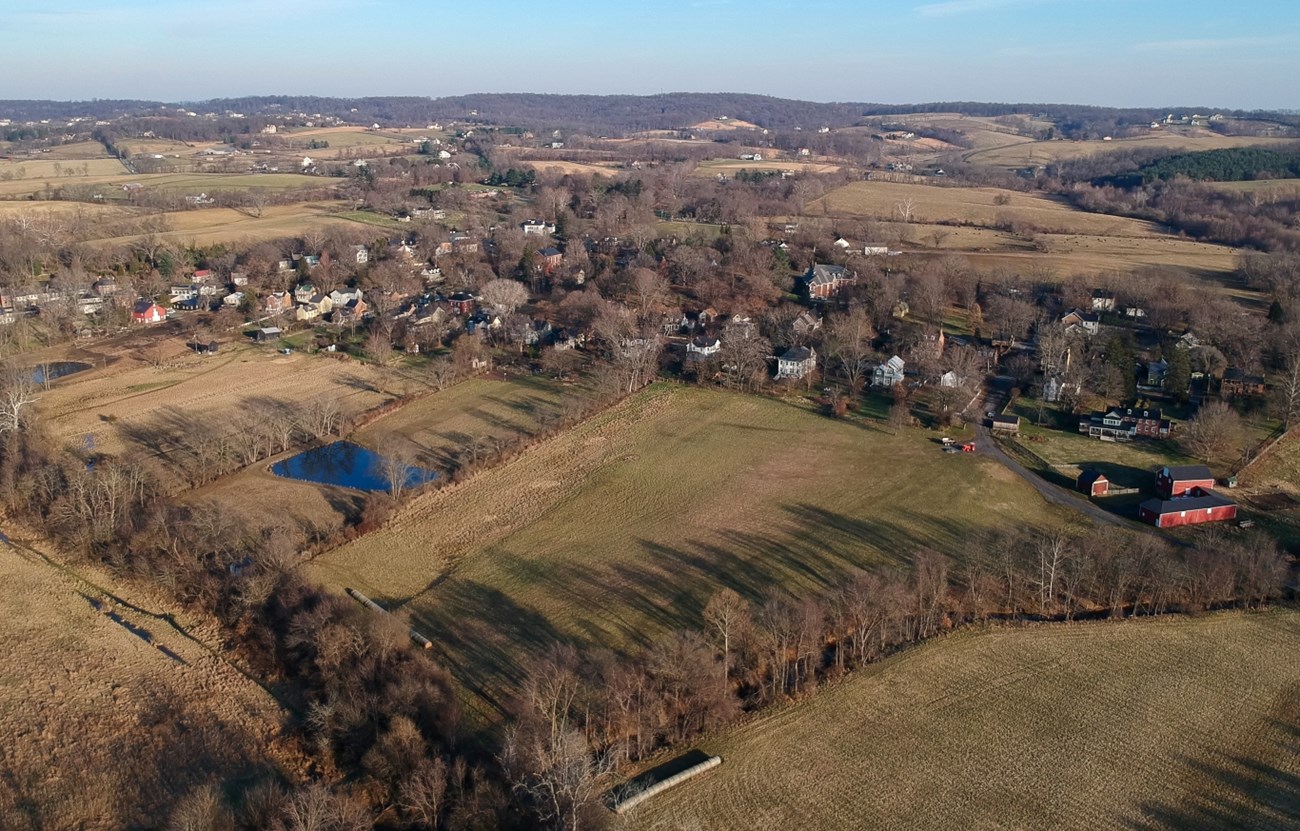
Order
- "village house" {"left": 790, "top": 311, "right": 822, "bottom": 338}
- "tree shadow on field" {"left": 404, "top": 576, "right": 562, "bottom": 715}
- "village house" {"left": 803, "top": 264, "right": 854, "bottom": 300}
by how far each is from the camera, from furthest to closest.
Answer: "village house" {"left": 803, "top": 264, "right": 854, "bottom": 300} → "village house" {"left": 790, "top": 311, "right": 822, "bottom": 338} → "tree shadow on field" {"left": 404, "top": 576, "right": 562, "bottom": 715}

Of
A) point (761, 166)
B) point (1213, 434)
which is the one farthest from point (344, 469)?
point (761, 166)

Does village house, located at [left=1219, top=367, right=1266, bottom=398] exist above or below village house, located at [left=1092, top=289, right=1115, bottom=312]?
below

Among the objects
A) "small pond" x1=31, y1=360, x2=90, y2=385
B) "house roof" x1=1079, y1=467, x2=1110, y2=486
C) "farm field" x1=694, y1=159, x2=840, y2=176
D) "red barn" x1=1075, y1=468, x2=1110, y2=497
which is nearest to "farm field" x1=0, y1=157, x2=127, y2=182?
"small pond" x1=31, y1=360, x2=90, y2=385

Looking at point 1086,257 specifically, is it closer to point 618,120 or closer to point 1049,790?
point 1049,790

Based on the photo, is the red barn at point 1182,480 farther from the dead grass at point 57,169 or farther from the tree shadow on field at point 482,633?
the dead grass at point 57,169

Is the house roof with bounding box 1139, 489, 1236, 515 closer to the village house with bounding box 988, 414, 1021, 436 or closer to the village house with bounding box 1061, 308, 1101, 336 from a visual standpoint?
the village house with bounding box 988, 414, 1021, 436

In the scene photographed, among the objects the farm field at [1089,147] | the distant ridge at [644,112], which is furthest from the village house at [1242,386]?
the distant ridge at [644,112]
